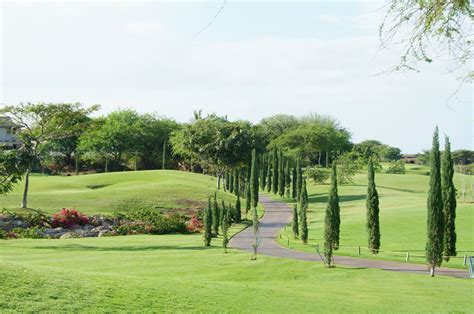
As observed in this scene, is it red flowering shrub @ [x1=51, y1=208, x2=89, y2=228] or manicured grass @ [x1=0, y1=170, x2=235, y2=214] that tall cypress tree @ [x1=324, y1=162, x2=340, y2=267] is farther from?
manicured grass @ [x1=0, y1=170, x2=235, y2=214]

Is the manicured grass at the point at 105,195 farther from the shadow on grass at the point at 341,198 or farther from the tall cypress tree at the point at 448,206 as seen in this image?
the tall cypress tree at the point at 448,206

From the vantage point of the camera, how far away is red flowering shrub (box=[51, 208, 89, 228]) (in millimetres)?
48156

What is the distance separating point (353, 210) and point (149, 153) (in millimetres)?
53148

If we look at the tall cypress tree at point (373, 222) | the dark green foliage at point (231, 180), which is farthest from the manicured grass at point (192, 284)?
the dark green foliage at point (231, 180)

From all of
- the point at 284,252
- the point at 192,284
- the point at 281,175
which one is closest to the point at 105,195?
the point at 284,252

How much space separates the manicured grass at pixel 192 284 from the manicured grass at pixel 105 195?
15.9m

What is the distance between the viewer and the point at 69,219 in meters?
48.9

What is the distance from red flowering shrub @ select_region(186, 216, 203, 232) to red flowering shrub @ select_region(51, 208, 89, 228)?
9.48 metres

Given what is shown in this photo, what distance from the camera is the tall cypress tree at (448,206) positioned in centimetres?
3466

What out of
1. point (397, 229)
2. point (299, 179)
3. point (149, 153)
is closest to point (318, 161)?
point (149, 153)

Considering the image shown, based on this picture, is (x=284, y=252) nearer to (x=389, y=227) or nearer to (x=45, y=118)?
(x=389, y=227)

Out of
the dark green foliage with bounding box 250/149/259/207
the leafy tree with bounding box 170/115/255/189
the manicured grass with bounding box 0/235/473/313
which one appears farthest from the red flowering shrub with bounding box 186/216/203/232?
the leafy tree with bounding box 170/115/255/189

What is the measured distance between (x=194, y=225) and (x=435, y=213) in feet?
90.9

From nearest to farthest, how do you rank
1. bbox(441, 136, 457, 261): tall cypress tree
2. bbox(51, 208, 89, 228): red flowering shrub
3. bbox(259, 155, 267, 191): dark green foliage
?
1. bbox(441, 136, 457, 261): tall cypress tree
2. bbox(51, 208, 89, 228): red flowering shrub
3. bbox(259, 155, 267, 191): dark green foliage
